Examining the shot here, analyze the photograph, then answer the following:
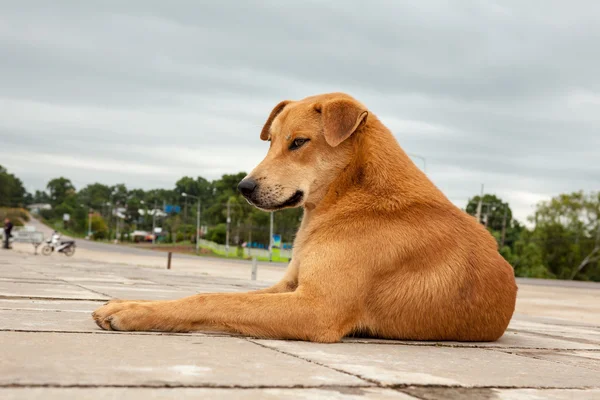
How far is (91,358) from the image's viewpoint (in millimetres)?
2777

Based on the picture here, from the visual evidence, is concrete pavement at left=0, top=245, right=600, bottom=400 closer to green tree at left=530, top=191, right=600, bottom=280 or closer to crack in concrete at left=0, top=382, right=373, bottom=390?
crack in concrete at left=0, top=382, right=373, bottom=390

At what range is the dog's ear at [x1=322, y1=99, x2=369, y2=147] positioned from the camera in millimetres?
4758

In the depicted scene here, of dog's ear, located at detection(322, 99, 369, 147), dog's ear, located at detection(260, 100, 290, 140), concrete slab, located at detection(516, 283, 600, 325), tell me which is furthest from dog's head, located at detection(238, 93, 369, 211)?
concrete slab, located at detection(516, 283, 600, 325)

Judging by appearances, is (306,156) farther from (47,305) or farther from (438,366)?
(47,305)

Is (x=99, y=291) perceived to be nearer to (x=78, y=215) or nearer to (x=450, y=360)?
(x=450, y=360)

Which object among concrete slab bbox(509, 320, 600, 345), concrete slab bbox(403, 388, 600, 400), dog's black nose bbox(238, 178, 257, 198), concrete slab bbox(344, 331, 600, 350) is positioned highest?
dog's black nose bbox(238, 178, 257, 198)

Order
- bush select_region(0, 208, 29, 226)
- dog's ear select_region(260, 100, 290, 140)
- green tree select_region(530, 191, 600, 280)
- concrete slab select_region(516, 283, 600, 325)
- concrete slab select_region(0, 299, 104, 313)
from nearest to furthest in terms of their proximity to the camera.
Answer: concrete slab select_region(0, 299, 104, 313) < dog's ear select_region(260, 100, 290, 140) < concrete slab select_region(516, 283, 600, 325) < green tree select_region(530, 191, 600, 280) < bush select_region(0, 208, 29, 226)

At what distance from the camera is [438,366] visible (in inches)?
132

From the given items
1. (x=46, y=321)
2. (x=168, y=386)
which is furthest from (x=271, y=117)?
(x=168, y=386)

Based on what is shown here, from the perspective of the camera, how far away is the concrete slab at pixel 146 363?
237 centimetres

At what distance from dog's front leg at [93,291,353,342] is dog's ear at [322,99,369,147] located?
1.19 m

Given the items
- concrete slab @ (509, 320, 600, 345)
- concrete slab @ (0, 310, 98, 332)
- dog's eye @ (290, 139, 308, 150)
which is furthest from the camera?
concrete slab @ (509, 320, 600, 345)

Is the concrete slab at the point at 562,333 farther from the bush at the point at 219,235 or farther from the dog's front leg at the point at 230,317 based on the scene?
the bush at the point at 219,235

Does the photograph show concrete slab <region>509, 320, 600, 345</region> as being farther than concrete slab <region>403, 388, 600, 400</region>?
Yes
